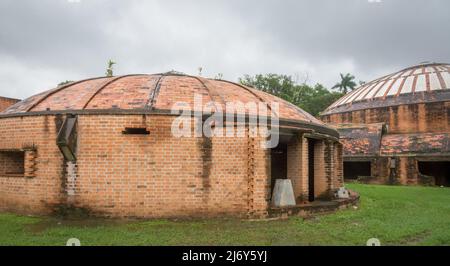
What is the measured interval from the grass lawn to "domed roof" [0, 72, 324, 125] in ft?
8.80

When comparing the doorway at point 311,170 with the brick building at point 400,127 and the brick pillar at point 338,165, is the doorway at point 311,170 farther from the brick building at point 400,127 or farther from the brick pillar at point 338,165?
the brick building at point 400,127

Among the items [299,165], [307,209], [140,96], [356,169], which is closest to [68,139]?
[140,96]

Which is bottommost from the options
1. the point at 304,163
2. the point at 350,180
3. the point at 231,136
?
the point at 350,180

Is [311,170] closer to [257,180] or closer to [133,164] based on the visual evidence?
[257,180]

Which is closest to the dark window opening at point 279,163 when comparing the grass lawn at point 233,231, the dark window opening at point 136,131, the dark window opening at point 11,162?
the grass lawn at point 233,231

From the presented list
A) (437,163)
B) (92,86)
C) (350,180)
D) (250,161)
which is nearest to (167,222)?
(250,161)

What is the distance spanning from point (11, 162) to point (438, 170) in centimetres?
2306

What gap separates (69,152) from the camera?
312 inches

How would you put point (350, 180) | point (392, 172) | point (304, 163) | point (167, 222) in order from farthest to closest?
1. point (350, 180)
2. point (392, 172)
3. point (304, 163)
4. point (167, 222)

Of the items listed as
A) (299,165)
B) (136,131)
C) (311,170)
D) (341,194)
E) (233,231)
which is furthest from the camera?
(311,170)

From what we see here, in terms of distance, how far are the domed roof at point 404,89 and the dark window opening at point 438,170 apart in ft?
21.1

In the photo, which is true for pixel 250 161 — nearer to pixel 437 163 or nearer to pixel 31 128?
pixel 31 128

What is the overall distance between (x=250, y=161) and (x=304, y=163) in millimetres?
2606

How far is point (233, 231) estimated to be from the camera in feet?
23.5
